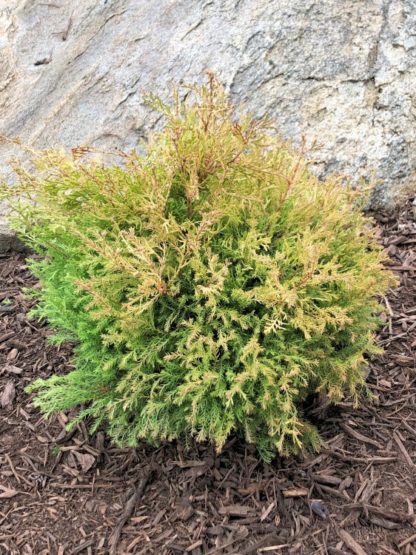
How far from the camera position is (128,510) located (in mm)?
2928

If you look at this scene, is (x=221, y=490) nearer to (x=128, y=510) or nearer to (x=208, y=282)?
(x=128, y=510)

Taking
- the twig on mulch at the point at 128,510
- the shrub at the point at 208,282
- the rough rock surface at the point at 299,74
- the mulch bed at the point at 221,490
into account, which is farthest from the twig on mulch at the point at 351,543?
the rough rock surface at the point at 299,74

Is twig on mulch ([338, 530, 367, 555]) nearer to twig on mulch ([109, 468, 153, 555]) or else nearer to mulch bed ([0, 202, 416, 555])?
mulch bed ([0, 202, 416, 555])

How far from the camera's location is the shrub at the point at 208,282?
2531mm

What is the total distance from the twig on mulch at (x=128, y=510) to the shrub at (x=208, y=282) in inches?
13.2

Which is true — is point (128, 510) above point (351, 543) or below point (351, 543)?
above

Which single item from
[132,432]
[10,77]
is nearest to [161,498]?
[132,432]

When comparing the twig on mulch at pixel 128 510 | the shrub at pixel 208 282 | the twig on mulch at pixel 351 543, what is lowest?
the twig on mulch at pixel 351 543

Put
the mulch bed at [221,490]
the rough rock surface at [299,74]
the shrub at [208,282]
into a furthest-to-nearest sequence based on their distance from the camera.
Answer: the rough rock surface at [299,74]
the mulch bed at [221,490]
the shrub at [208,282]

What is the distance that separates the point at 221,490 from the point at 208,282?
1154 millimetres

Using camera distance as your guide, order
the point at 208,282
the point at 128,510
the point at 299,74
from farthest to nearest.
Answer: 1. the point at 299,74
2. the point at 128,510
3. the point at 208,282

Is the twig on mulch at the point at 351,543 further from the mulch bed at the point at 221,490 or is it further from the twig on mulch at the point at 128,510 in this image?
the twig on mulch at the point at 128,510

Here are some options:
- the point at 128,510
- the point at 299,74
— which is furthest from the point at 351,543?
the point at 299,74

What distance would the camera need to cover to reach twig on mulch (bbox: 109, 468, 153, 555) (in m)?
2.81
